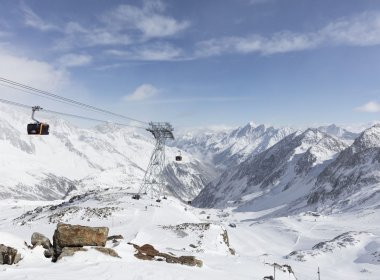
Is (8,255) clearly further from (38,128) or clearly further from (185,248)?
(185,248)

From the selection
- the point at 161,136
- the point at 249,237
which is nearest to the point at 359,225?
the point at 249,237

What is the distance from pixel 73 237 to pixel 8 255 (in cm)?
498

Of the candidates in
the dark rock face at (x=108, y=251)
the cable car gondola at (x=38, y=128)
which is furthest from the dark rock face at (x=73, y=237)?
the cable car gondola at (x=38, y=128)

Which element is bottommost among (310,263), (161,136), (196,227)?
(310,263)

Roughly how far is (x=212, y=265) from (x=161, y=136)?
5084 cm

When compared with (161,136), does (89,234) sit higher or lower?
lower

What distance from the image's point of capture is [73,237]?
29250mm

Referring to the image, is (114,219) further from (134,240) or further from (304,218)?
(304,218)

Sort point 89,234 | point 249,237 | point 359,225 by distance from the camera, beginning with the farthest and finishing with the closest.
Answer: point 359,225, point 249,237, point 89,234

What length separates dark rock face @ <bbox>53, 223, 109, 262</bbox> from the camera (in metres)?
29.0

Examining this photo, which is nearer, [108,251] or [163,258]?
[108,251]

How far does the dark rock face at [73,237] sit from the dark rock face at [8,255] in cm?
314

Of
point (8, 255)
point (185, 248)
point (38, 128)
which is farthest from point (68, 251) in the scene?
point (185, 248)

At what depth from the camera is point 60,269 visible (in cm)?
2481
